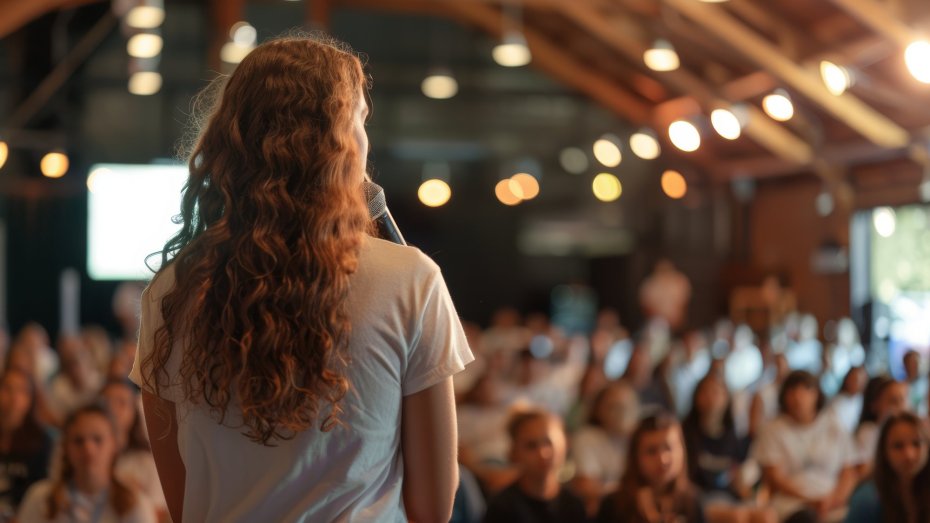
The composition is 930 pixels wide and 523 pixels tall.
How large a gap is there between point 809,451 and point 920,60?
205cm

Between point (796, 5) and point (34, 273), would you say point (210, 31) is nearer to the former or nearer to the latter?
point (34, 273)

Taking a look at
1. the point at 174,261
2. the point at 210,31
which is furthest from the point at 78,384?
the point at 210,31

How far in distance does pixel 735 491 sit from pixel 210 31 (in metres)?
11.4

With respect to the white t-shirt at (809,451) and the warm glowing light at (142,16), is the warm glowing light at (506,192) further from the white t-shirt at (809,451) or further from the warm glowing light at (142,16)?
the white t-shirt at (809,451)

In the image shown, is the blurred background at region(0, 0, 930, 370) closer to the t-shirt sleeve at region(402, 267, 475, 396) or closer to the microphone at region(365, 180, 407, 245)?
the microphone at region(365, 180, 407, 245)

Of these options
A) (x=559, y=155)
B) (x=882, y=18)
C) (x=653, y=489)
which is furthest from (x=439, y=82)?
(x=653, y=489)

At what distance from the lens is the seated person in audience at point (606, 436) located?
576cm

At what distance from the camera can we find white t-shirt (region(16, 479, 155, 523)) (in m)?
3.67

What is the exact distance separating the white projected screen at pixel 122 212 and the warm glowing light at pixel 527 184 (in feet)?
15.5

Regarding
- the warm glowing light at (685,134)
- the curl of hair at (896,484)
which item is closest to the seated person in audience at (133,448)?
the curl of hair at (896,484)

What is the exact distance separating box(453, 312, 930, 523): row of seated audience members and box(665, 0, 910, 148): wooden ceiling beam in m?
3.93

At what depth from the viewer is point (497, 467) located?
6.07 m

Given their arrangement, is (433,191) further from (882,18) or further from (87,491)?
(87,491)

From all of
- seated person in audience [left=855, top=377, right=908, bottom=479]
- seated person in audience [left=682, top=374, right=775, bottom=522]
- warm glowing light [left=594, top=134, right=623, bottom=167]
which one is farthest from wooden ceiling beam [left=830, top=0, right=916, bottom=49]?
warm glowing light [left=594, top=134, right=623, bottom=167]
